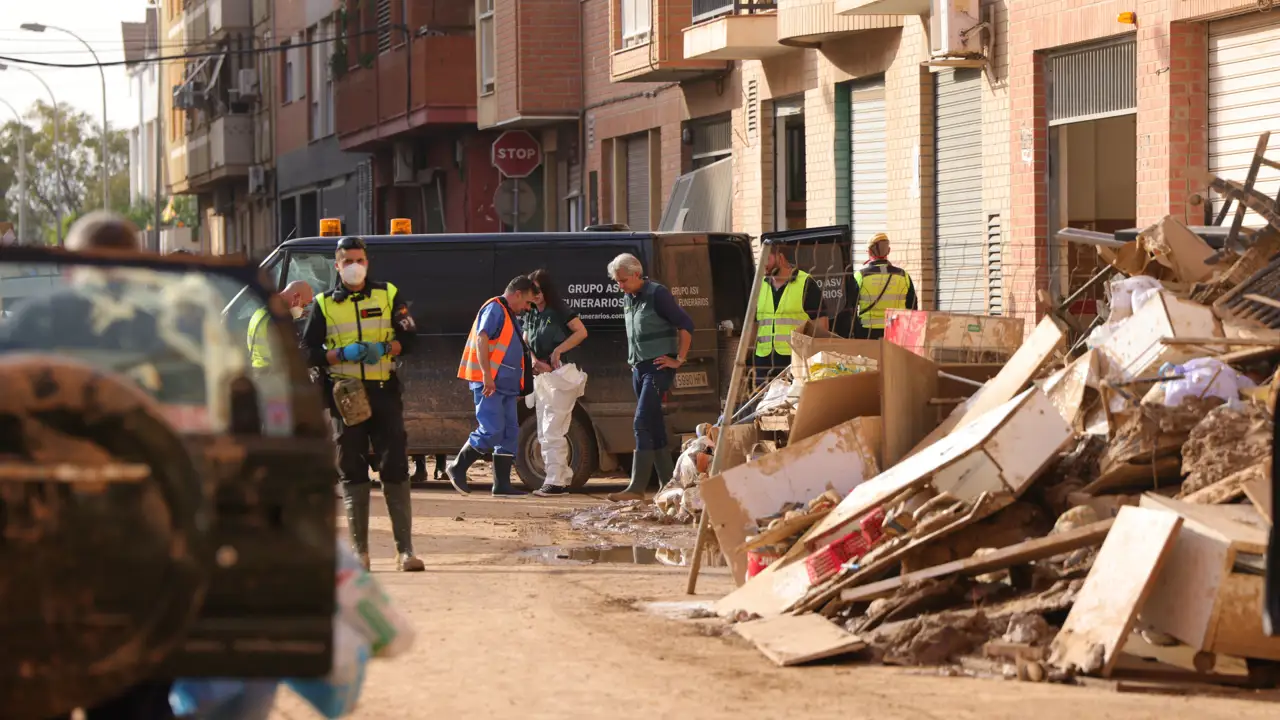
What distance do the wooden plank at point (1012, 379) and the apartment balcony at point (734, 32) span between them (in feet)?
43.1

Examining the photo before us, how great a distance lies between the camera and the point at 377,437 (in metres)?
11.6

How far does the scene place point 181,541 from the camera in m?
4.12

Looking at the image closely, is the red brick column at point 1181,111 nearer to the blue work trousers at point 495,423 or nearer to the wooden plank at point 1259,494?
the blue work trousers at point 495,423

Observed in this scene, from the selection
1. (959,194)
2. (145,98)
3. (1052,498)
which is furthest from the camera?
(145,98)

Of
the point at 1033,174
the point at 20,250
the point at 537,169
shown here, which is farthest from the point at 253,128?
the point at 20,250

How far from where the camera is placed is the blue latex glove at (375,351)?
450 inches

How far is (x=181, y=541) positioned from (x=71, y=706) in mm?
380

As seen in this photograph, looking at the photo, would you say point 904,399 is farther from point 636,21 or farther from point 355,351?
point 636,21

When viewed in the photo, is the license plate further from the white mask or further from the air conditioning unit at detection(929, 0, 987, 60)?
the white mask

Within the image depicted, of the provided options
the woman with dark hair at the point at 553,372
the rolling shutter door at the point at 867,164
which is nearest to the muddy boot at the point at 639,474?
the woman with dark hair at the point at 553,372

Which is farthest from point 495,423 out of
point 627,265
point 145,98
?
point 145,98

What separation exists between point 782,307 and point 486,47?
64.6ft

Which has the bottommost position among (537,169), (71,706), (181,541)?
(71,706)

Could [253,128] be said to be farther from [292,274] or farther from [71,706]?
[71,706]
